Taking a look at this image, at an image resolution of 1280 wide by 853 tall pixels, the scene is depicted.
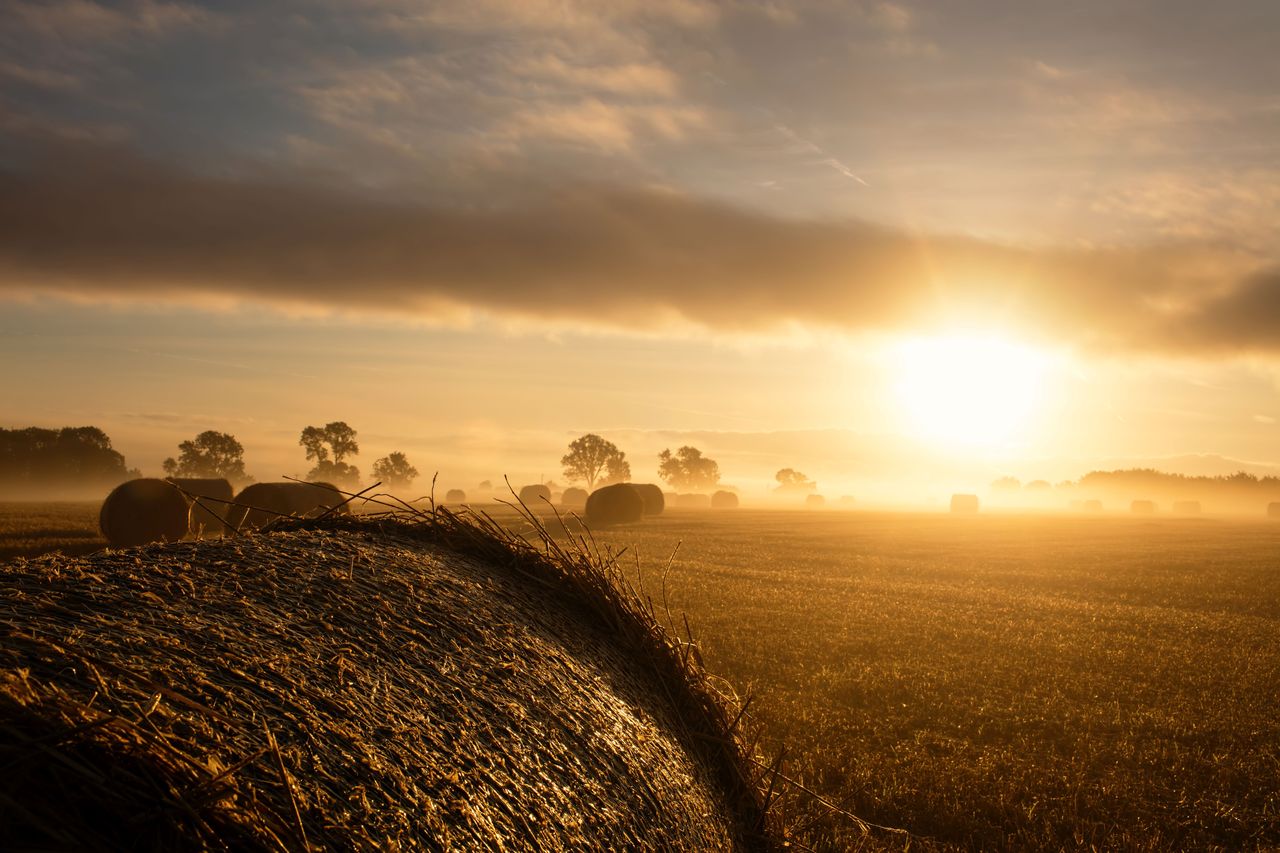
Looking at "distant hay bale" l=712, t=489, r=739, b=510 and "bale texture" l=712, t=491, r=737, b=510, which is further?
"bale texture" l=712, t=491, r=737, b=510

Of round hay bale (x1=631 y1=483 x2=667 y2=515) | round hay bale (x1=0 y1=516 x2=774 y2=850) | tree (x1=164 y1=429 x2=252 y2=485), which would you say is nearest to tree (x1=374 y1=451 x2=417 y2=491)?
tree (x1=164 y1=429 x2=252 y2=485)

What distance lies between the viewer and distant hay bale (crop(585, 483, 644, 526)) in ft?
178

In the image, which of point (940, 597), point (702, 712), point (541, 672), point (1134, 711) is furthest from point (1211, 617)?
point (541, 672)

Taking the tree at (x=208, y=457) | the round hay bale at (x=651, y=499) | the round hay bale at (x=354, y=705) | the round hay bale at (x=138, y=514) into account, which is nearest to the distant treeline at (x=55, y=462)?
the tree at (x=208, y=457)

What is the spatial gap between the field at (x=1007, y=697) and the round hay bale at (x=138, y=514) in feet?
3.85

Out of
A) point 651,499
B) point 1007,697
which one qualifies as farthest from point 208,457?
point 1007,697

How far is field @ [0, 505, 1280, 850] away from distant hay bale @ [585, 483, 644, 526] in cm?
2676

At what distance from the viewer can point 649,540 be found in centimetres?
3706

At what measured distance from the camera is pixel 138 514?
26969mm

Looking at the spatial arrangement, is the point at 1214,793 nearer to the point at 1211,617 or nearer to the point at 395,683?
the point at 395,683

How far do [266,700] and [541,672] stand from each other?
1.60 meters

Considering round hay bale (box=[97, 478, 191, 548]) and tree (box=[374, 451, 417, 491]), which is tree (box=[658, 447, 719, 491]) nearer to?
tree (box=[374, 451, 417, 491])

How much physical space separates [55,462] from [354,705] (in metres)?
116

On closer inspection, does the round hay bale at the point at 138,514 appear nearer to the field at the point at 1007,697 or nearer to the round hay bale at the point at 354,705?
the field at the point at 1007,697
